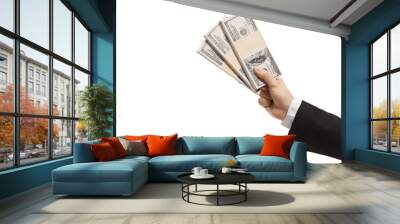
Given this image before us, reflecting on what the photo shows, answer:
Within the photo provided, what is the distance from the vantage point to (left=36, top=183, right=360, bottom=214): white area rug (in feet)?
13.6

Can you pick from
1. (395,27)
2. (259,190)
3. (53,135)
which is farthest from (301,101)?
(53,135)

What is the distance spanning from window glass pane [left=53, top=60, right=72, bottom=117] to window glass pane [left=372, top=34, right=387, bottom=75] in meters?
6.89

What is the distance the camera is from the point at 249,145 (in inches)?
271

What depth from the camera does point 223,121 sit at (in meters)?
9.08

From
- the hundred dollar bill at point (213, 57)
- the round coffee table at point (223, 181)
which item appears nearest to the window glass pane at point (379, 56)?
the hundred dollar bill at point (213, 57)

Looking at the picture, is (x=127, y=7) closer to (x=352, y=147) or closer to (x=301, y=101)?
(x=301, y=101)

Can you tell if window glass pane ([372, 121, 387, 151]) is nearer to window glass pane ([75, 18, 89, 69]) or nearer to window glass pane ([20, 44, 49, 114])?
window glass pane ([75, 18, 89, 69])

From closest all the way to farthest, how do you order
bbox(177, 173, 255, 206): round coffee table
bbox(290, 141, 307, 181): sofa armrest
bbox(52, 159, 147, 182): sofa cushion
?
bbox(177, 173, 255, 206): round coffee table → bbox(52, 159, 147, 182): sofa cushion → bbox(290, 141, 307, 181): sofa armrest

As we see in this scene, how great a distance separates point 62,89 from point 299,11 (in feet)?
17.9

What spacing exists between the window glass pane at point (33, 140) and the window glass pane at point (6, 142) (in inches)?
9.8

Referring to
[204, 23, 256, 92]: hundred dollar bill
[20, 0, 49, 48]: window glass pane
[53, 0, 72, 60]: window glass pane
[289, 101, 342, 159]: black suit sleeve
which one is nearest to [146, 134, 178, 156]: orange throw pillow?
[53, 0, 72, 60]: window glass pane

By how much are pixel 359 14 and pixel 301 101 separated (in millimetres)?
2361

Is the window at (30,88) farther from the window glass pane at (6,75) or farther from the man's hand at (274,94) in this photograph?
the man's hand at (274,94)

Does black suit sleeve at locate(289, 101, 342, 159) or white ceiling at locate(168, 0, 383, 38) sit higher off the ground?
white ceiling at locate(168, 0, 383, 38)
